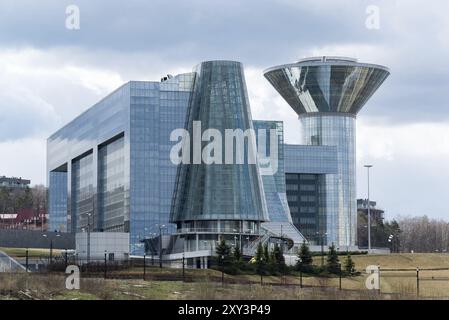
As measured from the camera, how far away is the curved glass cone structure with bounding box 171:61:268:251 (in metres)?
163

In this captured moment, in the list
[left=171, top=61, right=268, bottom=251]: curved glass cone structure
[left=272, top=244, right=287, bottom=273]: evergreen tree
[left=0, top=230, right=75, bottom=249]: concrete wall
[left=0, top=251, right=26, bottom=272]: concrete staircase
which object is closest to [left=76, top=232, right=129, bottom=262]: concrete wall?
[left=171, top=61, right=268, bottom=251]: curved glass cone structure

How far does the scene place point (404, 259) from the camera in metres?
146

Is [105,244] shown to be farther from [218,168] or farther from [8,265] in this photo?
[8,265]

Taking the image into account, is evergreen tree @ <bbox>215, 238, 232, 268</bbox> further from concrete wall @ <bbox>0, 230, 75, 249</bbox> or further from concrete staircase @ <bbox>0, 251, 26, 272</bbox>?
concrete wall @ <bbox>0, 230, 75, 249</bbox>

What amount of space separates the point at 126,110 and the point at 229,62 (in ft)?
81.7

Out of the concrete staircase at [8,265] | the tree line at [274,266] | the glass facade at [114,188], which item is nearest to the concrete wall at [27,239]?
the glass facade at [114,188]

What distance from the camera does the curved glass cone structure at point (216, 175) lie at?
162625 millimetres

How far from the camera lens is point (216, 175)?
537 ft

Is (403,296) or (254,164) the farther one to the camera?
(254,164)

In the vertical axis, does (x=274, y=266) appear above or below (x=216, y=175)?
below

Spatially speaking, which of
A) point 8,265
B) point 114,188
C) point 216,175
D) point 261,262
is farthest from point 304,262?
point 114,188
